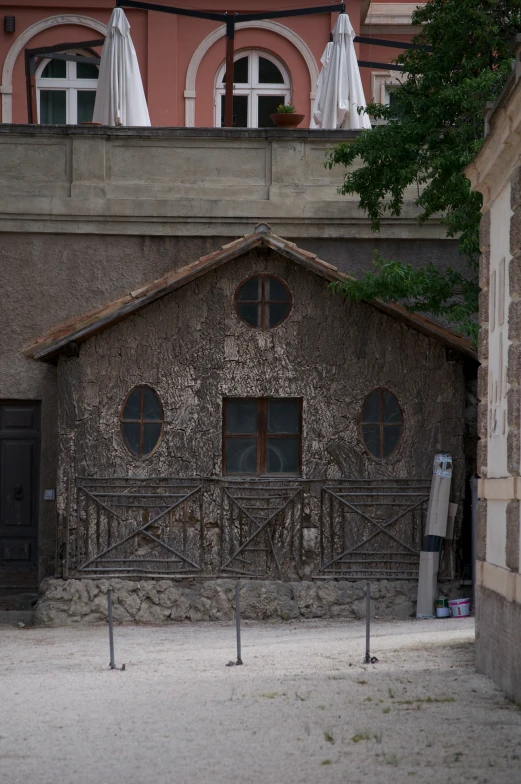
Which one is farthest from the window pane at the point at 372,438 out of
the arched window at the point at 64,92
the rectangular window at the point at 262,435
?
the arched window at the point at 64,92

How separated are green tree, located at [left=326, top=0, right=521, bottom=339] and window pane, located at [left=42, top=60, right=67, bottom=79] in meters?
9.35

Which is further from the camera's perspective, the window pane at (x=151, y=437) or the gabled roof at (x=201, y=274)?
the window pane at (x=151, y=437)

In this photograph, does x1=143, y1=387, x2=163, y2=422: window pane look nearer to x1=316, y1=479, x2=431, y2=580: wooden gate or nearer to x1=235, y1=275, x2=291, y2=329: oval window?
x1=235, y1=275, x2=291, y2=329: oval window

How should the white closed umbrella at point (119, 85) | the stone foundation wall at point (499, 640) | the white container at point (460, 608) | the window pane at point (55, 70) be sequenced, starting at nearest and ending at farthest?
the stone foundation wall at point (499, 640) → the white container at point (460, 608) → the white closed umbrella at point (119, 85) → the window pane at point (55, 70)

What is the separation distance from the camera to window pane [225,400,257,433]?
49.9 feet

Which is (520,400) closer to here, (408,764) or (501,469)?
(501,469)

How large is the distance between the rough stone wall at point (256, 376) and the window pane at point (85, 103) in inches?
328

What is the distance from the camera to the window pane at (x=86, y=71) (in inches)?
878

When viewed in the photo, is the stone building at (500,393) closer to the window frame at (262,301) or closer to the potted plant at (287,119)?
the window frame at (262,301)

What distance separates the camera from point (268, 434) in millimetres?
15195

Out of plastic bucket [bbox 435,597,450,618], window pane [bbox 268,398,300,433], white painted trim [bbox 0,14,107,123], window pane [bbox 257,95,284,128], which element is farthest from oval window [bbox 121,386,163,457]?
white painted trim [bbox 0,14,107,123]

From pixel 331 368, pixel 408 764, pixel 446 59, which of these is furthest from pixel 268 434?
pixel 408 764

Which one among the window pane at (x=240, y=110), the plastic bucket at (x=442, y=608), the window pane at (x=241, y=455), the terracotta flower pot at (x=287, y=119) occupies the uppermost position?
the window pane at (x=240, y=110)

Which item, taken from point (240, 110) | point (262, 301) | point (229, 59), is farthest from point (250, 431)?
point (240, 110)
